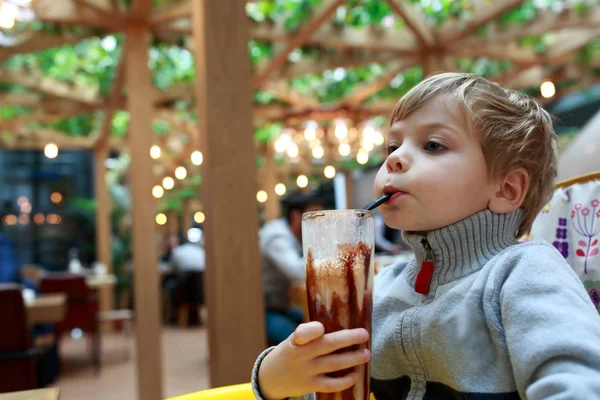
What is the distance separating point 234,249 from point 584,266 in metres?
1.31

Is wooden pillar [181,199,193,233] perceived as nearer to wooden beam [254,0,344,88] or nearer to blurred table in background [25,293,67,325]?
wooden beam [254,0,344,88]

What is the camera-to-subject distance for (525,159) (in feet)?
3.25

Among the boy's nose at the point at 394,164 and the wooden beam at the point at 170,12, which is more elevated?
the wooden beam at the point at 170,12

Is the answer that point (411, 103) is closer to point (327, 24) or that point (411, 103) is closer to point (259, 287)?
point (259, 287)

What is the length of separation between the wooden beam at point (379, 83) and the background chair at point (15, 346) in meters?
4.64

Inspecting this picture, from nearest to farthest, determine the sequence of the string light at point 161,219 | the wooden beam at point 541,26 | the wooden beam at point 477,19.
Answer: the wooden beam at point 477,19, the wooden beam at point 541,26, the string light at point 161,219

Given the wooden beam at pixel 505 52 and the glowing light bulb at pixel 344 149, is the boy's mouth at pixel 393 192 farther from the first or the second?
the glowing light bulb at pixel 344 149

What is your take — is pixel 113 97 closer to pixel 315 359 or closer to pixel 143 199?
pixel 143 199

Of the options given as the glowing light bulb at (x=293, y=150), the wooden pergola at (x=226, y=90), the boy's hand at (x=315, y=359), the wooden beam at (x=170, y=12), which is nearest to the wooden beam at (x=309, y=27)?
the wooden pergola at (x=226, y=90)

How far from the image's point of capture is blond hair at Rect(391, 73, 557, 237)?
97 centimetres

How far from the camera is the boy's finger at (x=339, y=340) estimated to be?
2.52 ft

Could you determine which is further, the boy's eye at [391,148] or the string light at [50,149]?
the string light at [50,149]

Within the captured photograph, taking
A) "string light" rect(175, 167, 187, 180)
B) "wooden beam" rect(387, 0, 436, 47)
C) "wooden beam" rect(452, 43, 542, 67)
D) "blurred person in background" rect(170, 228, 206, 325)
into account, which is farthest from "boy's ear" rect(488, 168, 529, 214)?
"string light" rect(175, 167, 187, 180)

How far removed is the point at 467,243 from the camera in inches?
38.1
